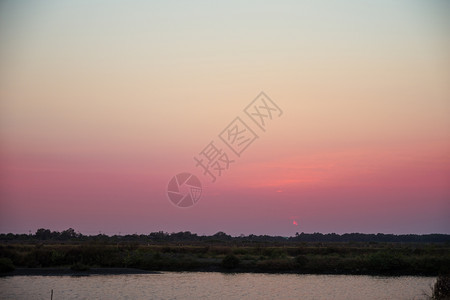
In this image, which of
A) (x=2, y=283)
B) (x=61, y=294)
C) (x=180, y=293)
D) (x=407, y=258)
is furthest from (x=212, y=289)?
(x=407, y=258)

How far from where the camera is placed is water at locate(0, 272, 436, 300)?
34.5m

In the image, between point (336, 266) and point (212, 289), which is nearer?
point (212, 289)

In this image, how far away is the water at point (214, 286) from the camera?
113 ft

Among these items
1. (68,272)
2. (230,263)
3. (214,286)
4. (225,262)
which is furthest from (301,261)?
(68,272)

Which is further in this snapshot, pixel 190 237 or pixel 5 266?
pixel 190 237

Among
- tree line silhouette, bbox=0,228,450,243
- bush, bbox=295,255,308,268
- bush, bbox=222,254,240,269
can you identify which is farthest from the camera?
tree line silhouette, bbox=0,228,450,243

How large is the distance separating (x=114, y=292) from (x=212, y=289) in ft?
22.4

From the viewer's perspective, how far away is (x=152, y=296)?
3397 cm

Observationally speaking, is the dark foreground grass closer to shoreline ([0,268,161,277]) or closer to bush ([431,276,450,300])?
shoreline ([0,268,161,277])

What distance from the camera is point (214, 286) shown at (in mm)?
39656

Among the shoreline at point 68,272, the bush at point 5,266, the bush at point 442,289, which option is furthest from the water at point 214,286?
the bush at point 442,289

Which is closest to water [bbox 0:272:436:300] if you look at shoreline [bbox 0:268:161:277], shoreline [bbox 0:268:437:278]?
shoreline [bbox 0:268:437:278]

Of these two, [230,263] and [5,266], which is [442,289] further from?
[5,266]

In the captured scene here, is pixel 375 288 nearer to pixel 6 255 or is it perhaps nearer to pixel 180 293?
pixel 180 293
